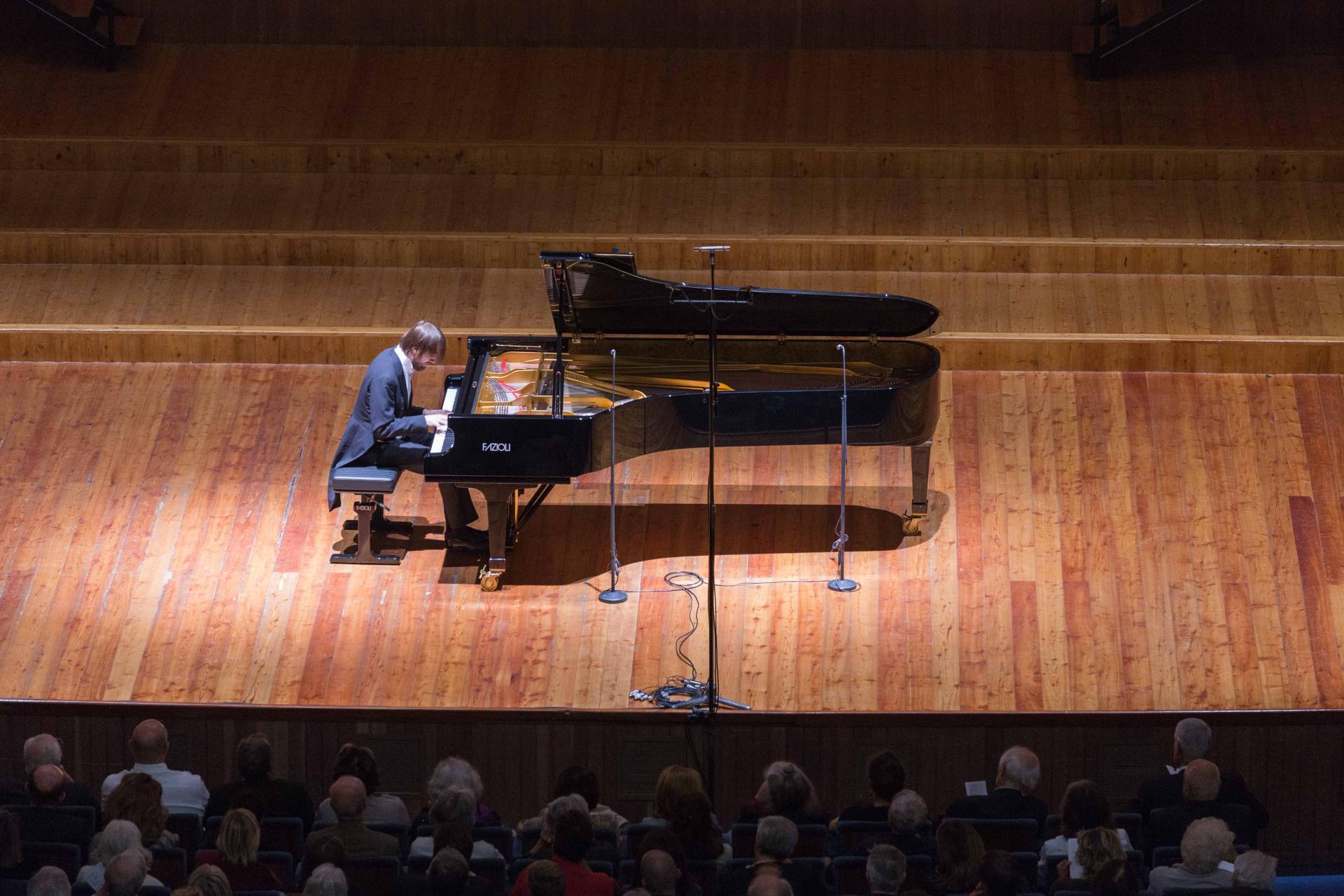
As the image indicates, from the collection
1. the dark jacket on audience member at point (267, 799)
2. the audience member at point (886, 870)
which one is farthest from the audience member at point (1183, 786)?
the dark jacket on audience member at point (267, 799)

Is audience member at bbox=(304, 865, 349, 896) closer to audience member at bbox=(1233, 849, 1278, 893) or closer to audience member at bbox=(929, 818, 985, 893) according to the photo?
audience member at bbox=(929, 818, 985, 893)

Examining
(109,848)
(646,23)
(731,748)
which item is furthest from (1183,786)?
(646,23)

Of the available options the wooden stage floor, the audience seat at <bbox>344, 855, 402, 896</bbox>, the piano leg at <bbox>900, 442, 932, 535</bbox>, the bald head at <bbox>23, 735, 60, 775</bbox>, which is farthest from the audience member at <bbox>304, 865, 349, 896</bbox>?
the piano leg at <bbox>900, 442, 932, 535</bbox>

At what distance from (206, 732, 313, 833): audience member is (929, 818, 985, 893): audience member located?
1.67 m

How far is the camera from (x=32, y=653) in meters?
5.97

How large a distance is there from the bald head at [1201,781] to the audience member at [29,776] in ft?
9.17

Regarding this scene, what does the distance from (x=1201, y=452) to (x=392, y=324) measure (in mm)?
3409

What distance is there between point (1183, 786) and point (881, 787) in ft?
2.63

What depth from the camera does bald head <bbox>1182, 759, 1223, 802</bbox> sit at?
445 centimetres

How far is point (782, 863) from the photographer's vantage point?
4031 mm

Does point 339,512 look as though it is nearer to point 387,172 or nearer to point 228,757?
point 228,757

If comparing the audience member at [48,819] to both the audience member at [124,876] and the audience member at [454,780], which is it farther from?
the audience member at [454,780]

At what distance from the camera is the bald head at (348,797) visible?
13.8 feet

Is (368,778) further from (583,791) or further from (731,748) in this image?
(731,748)
